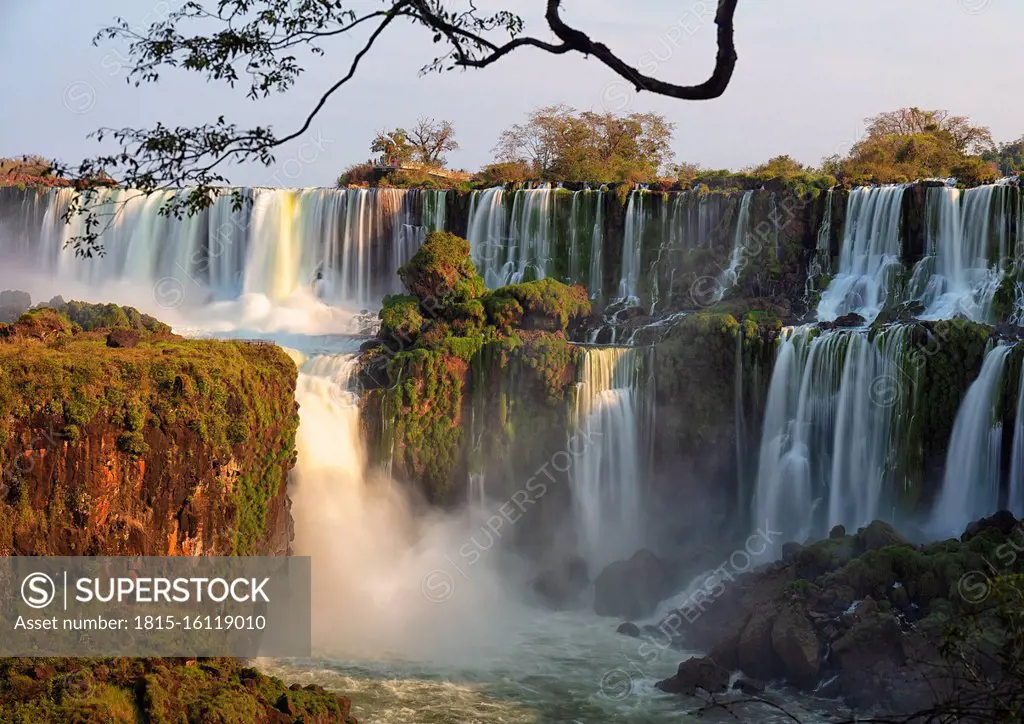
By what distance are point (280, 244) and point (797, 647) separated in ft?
67.8

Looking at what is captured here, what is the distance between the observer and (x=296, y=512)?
74.1 feet

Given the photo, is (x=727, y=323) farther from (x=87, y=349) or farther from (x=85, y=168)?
(x=85, y=168)

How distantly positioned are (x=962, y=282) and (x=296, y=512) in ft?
49.7

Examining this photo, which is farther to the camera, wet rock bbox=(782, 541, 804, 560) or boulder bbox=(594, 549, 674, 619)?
boulder bbox=(594, 549, 674, 619)

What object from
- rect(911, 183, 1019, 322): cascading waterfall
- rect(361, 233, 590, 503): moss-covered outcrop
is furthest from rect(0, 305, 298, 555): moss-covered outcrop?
rect(911, 183, 1019, 322): cascading waterfall

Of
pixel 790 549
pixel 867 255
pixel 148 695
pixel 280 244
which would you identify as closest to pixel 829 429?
pixel 790 549

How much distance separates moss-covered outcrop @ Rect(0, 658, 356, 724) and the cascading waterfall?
16496 millimetres

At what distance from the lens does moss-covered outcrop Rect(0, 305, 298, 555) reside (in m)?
15.0

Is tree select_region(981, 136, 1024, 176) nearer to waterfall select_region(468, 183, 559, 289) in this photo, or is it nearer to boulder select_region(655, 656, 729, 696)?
waterfall select_region(468, 183, 559, 289)

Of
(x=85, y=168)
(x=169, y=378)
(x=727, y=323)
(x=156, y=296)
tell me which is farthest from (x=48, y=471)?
(x=156, y=296)

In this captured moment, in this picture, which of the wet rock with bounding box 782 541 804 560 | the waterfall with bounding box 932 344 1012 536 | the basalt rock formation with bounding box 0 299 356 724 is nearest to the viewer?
the basalt rock formation with bounding box 0 299 356 724

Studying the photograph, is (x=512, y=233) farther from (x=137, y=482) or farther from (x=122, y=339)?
(x=137, y=482)

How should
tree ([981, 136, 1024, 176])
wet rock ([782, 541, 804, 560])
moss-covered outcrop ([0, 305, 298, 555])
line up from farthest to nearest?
1. tree ([981, 136, 1024, 176])
2. wet rock ([782, 541, 804, 560])
3. moss-covered outcrop ([0, 305, 298, 555])

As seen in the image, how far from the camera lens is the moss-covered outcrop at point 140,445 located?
49.1ft
